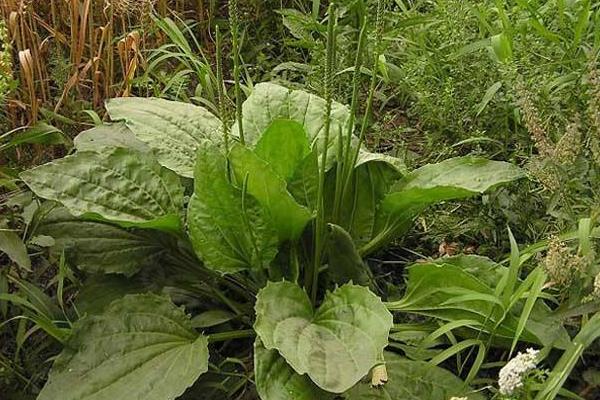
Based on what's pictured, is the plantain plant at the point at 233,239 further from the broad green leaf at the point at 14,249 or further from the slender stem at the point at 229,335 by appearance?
the broad green leaf at the point at 14,249

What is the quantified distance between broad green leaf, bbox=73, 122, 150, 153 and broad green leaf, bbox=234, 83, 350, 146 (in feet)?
0.81

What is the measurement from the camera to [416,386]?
1795 mm

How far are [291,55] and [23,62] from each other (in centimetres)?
110

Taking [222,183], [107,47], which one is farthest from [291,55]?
[222,183]

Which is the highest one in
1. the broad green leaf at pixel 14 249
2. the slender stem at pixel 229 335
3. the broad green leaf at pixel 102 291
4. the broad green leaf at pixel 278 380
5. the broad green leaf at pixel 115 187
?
the broad green leaf at pixel 115 187

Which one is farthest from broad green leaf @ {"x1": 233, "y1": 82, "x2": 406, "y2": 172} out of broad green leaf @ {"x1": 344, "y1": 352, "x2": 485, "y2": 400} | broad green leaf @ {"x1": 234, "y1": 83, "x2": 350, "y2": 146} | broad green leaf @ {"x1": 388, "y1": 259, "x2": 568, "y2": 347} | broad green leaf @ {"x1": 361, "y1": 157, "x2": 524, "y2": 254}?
broad green leaf @ {"x1": 344, "y1": 352, "x2": 485, "y2": 400}

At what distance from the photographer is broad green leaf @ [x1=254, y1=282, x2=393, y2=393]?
159 centimetres

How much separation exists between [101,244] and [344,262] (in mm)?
535

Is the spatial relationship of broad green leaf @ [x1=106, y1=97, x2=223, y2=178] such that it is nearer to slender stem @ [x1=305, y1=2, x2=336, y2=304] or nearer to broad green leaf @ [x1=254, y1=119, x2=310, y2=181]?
broad green leaf @ [x1=254, y1=119, x2=310, y2=181]

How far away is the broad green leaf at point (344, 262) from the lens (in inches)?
77.2

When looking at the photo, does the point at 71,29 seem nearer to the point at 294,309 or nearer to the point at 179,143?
the point at 179,143

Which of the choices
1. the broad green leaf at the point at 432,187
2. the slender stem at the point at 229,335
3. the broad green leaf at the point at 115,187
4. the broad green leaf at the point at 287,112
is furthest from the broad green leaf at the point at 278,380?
the broad green leaf at the point at 287,112

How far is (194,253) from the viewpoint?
81.7 inches

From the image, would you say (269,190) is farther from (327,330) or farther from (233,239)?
(327,330)
